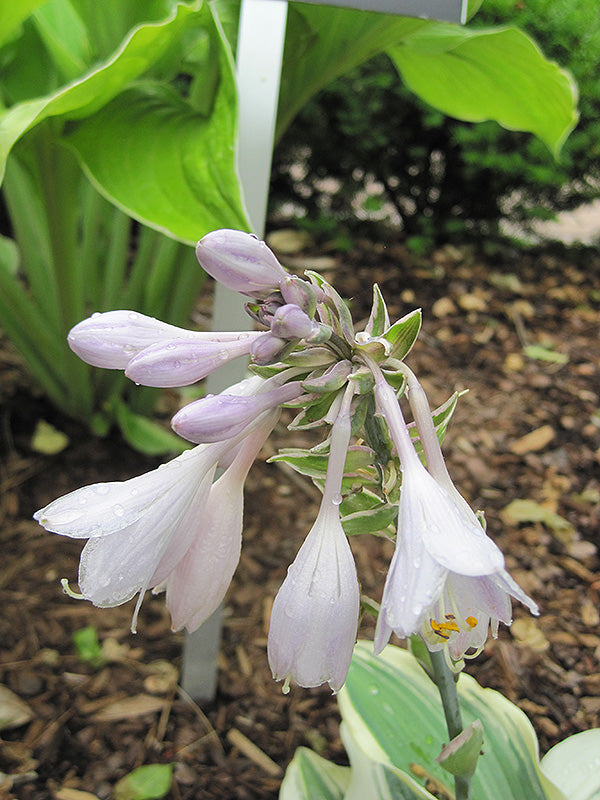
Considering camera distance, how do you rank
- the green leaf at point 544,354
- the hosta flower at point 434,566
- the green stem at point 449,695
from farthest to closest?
the green leaf at point 544,354
the green stem at point 449,695
the hosta flower at point 434,566

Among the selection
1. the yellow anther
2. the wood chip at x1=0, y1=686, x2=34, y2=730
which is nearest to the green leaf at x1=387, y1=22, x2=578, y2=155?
the yellow anther

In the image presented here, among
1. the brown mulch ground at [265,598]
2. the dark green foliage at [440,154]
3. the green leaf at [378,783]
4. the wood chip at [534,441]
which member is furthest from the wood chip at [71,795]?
the dark green foliage at [440,154]

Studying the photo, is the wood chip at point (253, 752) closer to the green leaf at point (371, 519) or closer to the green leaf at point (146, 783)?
the green leaf at point (146, 783)

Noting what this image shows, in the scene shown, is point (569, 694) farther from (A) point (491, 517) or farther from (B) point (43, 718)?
(B) point (43, 718)

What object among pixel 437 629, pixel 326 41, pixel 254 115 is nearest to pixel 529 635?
pixel 437 629

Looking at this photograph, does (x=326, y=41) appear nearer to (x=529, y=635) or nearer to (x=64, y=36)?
(x=64, y=36)

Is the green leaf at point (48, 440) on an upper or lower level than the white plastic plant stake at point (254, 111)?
lower

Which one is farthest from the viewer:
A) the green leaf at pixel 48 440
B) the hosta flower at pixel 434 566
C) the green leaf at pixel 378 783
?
the green leaf at pixel 48 440

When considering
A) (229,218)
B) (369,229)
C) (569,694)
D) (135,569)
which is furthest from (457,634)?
(369,229)
